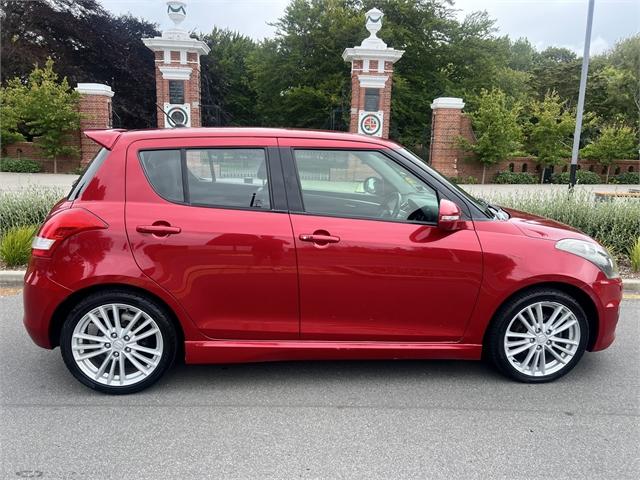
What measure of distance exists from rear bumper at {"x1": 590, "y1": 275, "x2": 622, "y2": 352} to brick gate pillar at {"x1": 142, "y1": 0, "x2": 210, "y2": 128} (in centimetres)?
1419

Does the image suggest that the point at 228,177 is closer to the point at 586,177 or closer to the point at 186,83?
the point at 186,83

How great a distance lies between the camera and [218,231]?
10.3 ft

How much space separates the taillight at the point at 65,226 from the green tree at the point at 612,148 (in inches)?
914

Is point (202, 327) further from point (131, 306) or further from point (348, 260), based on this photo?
point (348, 260)

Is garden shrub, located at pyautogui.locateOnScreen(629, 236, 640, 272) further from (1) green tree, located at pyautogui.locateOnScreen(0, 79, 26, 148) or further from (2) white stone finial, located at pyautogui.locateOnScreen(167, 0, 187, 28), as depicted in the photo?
(1) green tree, located at pyautogui.locateOnScreen(0, 79, 26, 148)

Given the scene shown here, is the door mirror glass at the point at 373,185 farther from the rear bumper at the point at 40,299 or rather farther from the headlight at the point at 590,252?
the rear bumper at the point at 40,299

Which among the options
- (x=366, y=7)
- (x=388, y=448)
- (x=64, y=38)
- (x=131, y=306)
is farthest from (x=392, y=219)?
(x=64, y=38)

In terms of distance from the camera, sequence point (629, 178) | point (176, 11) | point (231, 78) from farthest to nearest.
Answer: point (231, 78) → point (629, 178) → point (176, 11)

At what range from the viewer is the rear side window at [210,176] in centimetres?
324

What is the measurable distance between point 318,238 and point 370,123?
44.1 feet

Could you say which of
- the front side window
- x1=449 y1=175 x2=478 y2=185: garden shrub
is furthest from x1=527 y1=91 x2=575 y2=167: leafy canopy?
the front side window

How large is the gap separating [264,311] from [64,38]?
3057cm

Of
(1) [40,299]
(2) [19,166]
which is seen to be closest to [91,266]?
(1) [40,299]

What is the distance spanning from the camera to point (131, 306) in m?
3.17
